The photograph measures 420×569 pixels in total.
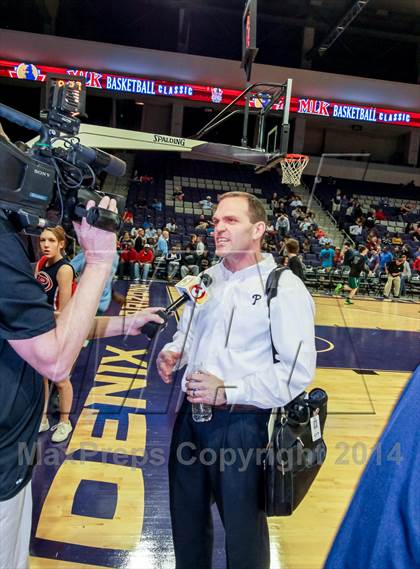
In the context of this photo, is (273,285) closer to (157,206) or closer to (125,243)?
(125,243)

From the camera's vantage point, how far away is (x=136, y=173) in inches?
760

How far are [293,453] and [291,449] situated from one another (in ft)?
0.07

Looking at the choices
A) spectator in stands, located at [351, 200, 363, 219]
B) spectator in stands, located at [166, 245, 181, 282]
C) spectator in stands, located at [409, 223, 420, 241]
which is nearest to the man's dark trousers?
spectator in stands, located at [166, 245, 181, 282]

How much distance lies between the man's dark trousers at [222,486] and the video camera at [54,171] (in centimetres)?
89

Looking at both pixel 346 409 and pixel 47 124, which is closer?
pixel 47 124

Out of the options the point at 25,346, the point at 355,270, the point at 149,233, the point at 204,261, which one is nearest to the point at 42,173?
the point at 25,346

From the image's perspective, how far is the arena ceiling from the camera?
18.7 m

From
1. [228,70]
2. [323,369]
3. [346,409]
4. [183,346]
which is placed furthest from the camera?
[228,70]

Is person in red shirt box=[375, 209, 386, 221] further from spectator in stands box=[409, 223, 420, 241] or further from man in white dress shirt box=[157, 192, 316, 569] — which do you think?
man in white dress shirt box=[157, 192, 316, 569]

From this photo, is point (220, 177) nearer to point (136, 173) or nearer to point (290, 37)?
point (136, 173)

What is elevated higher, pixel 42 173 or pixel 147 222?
pixel 147 222

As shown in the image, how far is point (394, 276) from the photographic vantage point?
13.2m

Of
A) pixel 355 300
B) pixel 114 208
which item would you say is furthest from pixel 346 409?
pixel 355 300

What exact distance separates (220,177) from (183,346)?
18.5 meters
